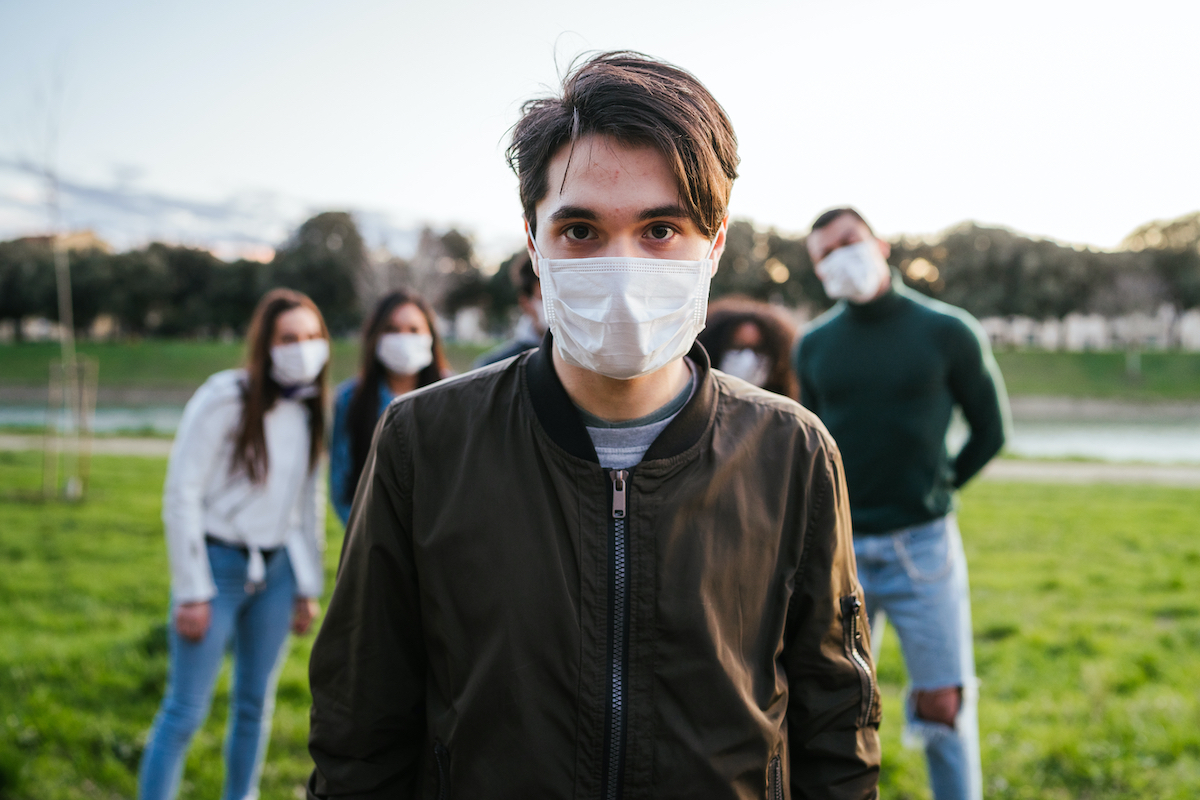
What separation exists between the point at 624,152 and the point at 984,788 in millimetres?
3452

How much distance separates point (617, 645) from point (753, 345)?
2691 millimetres

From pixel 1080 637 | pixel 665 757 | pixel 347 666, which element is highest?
pixel 347 666

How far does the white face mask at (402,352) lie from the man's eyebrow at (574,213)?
2.38 meters

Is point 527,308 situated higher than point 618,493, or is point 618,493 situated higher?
point 527,308

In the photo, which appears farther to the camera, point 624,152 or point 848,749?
point 848,749

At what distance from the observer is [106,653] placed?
4934mm

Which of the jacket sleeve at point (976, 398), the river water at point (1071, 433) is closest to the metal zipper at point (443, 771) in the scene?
the jacket sleeve at point (976, 398)

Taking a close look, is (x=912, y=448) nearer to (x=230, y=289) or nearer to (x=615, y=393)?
(x=615, y=393)

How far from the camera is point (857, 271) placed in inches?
139

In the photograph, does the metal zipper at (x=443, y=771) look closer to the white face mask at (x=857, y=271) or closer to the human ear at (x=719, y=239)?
the human ear at (x=719, y=239)

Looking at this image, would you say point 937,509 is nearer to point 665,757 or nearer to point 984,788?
point 984,788

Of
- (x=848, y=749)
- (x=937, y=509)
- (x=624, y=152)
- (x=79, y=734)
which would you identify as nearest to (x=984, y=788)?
(x=937, y=509)

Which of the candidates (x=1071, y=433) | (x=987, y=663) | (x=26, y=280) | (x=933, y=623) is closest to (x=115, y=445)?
(x=987, y=663)

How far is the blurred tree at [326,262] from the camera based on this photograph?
1788 inches
